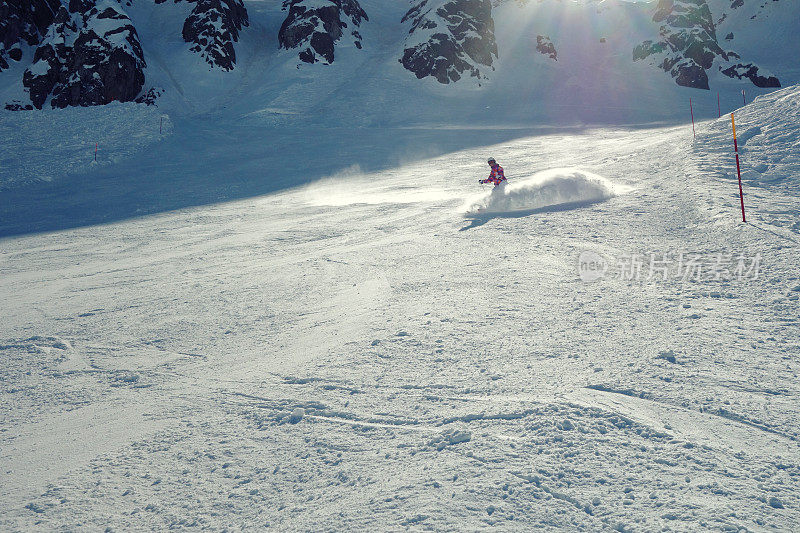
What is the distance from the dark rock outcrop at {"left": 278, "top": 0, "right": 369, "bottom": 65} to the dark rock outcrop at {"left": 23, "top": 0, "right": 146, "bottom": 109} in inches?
495

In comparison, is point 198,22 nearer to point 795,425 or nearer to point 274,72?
point 274,72

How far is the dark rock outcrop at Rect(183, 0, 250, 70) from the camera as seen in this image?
4672 centimetres

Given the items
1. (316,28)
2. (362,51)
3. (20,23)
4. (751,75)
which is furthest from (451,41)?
(20,23)

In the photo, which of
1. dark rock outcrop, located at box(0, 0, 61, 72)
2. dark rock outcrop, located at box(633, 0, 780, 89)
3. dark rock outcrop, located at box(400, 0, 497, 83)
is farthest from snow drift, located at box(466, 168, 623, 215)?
dark rock outcrop, located at box(633, 0, 780, 89)

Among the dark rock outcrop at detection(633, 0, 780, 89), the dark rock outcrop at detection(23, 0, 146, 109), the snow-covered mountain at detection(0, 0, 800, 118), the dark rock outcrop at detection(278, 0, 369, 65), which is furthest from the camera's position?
the dark rock outcrop at detection(633, 0, 780, 89)

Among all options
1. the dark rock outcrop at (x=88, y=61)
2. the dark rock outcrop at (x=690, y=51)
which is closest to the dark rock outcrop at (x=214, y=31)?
the dark rock outcrop at (x=88, y=61)

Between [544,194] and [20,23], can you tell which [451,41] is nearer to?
[20,23]

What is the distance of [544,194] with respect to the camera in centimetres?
1231

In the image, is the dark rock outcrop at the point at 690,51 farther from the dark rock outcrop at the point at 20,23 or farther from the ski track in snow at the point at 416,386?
the dark rock outcrop at the point at 20,23

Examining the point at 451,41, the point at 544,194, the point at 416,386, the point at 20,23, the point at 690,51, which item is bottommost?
the point at 416,386

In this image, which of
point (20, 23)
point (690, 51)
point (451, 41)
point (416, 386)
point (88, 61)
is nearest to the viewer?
point (416, 386)

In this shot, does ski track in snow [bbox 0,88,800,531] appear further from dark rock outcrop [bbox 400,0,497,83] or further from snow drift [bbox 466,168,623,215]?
dark rock outcrop [bbox 400,0,497,83]

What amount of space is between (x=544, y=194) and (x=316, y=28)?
4204cm

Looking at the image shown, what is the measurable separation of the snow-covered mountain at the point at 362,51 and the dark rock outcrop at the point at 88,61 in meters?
0.09
